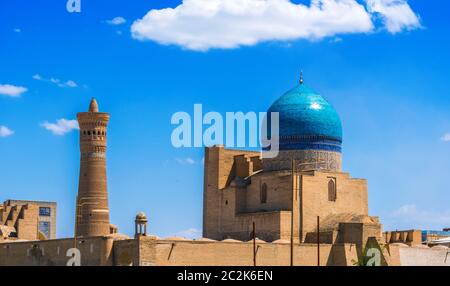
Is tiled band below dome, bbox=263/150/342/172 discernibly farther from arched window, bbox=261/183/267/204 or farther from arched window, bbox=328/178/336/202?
arched window, bbox=261/183/267/204

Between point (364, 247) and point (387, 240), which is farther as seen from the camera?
point (387, 240)

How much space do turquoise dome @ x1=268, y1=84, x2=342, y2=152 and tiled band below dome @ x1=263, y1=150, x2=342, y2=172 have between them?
0.26 m

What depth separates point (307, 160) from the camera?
4803 cm

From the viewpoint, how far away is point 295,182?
4606cm

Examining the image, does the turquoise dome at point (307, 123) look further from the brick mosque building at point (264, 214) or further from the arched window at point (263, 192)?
the arched window at point (263, 192)

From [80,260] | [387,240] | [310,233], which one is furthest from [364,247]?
[80,260]

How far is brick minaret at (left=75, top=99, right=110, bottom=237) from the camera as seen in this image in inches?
2089

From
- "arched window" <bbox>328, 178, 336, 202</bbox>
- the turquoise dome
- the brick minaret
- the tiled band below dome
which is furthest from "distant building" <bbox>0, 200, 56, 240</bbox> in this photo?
"arched window" <bbox>328, 178, 336, 202</bbox>

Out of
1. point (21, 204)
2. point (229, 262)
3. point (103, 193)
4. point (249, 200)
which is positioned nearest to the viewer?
point (229, 262)

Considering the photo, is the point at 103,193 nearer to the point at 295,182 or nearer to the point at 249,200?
the point at 249,200

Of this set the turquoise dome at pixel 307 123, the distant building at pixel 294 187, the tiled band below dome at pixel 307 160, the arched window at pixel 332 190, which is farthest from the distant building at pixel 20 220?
the arched window at pixel 332 190

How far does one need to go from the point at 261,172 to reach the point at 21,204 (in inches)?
849
